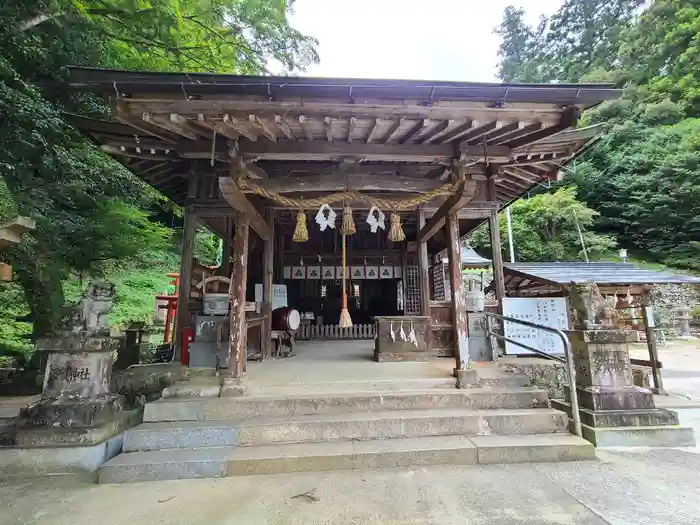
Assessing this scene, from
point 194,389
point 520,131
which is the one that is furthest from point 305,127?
point 194,389

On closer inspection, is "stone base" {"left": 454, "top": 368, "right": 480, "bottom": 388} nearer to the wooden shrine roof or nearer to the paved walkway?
the paved walkway

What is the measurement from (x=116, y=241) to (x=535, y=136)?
863 centimetres

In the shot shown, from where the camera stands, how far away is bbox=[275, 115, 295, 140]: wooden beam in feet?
13.2

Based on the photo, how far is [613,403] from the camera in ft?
12.6

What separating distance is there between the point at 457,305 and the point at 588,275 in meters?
6.22

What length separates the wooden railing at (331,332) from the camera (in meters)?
10.6

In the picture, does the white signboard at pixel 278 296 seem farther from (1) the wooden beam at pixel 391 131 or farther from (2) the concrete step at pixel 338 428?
(1) the wooden beam at pixel 391 131

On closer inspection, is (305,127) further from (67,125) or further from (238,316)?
(67,125)

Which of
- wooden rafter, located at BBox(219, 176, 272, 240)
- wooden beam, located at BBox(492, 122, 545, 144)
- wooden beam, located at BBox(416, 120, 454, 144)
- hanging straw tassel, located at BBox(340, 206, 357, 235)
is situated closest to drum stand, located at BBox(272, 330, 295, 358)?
wooden rafter, located at BBox(219, 176, 272, 240)

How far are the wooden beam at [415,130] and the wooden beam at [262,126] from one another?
73.2 inches

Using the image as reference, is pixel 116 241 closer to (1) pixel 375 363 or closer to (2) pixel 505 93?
(1) pixel 375 363

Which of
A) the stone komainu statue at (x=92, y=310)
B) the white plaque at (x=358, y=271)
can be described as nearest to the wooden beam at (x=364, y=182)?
the stone komainu statue at (x=92, y=310)

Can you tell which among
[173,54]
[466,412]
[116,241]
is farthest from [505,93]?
[173,54]

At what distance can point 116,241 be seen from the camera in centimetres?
748
